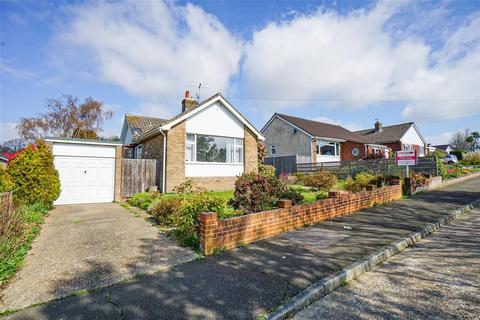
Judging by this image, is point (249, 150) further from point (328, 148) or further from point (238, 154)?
point (328, 148)

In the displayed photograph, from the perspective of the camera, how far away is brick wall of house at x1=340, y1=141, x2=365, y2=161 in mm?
26344

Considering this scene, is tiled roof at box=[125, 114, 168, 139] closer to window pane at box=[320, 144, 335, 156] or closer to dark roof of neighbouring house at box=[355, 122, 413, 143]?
window pane at box=[320, 144, 335, 156]

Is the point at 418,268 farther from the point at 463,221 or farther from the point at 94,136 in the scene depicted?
the point at 94,136

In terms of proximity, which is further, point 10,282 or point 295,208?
point 295,208

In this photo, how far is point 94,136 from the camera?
30266mm

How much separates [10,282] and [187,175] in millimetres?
9673

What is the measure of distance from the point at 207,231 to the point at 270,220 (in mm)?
1753

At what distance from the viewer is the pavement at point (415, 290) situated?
2848mm

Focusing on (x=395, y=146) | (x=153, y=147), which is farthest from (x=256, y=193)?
(x=395, y=146)

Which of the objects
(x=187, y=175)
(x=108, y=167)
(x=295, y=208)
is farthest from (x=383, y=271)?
(x=108, y=167)

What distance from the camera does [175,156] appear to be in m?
12.7

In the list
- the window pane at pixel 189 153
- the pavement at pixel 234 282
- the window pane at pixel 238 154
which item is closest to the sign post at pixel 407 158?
the pavement at pixel 234 282

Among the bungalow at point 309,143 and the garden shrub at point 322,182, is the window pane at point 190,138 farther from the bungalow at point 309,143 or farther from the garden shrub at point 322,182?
the bungalow at point 309,143

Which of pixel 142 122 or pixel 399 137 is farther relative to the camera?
pixel 399 137
